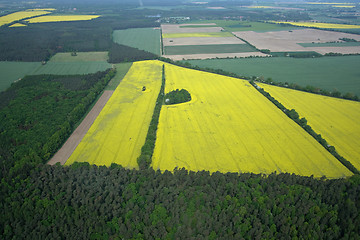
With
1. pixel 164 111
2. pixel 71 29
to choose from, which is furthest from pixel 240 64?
pixel 71 29

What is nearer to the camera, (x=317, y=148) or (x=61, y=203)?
(x=61, y=203)

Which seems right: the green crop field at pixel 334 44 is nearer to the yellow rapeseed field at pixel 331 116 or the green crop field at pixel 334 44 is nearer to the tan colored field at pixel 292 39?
the tan colored field at pixel 292 39

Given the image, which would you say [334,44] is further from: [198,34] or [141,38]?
[141,38]

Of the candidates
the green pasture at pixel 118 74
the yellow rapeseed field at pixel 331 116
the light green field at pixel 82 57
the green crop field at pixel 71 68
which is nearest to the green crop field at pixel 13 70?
the green crop field at pixel 71 68

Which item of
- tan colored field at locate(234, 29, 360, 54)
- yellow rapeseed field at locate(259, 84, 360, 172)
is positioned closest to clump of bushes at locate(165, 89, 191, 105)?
yellow rapeseed field at locate(259, 84, 360, 172)

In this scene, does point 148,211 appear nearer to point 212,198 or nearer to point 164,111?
point 212,198

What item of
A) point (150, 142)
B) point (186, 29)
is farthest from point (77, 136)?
point (186, 29)
